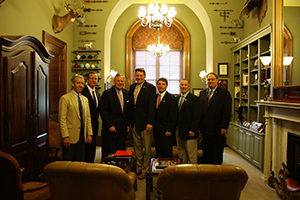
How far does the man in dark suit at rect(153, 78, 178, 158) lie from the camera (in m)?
3.05

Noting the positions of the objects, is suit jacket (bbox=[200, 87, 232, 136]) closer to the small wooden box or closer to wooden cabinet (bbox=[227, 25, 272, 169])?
the small wooden box

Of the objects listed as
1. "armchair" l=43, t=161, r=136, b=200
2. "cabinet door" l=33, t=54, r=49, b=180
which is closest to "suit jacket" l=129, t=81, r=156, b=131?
"cabinet door" l=33, t=54, r=49, b=180

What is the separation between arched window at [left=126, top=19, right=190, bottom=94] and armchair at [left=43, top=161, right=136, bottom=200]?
5.54m

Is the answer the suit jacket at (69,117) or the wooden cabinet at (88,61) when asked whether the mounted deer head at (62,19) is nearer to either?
the wooden cabinet at (88,61)

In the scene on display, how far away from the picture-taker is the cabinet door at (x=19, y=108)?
2048mm

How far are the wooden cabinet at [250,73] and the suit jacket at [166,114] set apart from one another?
184 cm

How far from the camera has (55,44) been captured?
4.45 metres

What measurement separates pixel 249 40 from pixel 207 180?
4093 millimetres

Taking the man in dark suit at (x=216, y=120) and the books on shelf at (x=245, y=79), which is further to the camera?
the books on shelf at (x=245, y=79)

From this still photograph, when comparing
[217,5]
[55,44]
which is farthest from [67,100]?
[217,5]

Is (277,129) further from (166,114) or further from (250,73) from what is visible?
(250,73)

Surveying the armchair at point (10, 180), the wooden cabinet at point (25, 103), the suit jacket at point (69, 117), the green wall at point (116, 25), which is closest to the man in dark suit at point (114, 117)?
the suit jacket at point (69, 117)

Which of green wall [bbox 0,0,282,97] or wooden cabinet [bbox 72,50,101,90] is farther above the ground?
green wall [bbox 0,0,282,97]

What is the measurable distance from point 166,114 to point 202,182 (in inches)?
68.9
